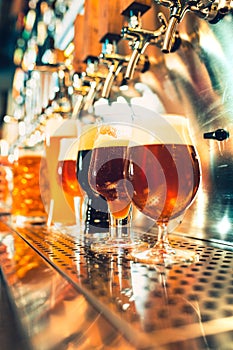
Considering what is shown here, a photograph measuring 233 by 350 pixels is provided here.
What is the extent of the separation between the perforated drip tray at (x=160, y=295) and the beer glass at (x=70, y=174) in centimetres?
54

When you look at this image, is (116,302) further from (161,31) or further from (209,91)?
(161,31)

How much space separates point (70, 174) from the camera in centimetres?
142

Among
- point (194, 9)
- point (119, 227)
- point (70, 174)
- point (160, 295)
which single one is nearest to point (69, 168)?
point (70, 174)

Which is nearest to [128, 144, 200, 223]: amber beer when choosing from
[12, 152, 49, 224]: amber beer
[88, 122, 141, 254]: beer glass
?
[88, 122, 141, 254]: beer glass

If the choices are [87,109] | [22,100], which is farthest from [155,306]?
[22,100]

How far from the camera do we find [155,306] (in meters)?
0.47

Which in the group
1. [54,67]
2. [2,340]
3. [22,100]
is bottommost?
[2,340]

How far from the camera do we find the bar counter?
14.8 inches

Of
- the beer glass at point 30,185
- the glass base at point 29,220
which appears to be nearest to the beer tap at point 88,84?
the beer glass at point 30,185

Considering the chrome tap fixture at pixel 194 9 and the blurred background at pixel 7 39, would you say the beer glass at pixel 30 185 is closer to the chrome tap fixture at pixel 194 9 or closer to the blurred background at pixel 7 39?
the chrome tap fixture at pixel 194 9

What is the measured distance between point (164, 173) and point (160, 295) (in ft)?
0.99

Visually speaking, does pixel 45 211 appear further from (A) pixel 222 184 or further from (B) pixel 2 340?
(B) pixel 2 340

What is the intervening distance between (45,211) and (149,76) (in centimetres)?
74

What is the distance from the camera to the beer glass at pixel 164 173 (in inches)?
30.8
